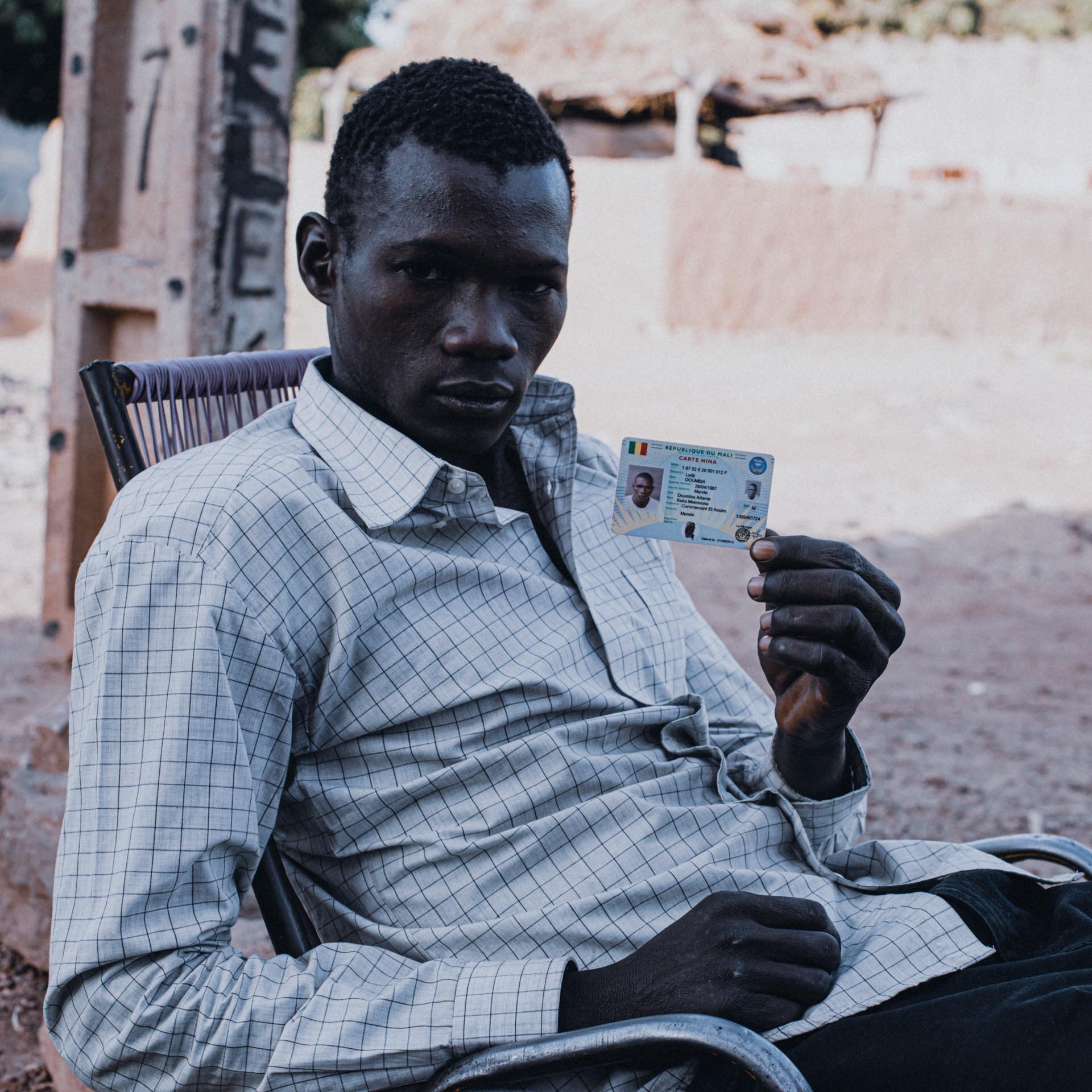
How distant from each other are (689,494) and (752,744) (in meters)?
0.54

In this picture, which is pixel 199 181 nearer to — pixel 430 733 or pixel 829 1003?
pixel 430 733

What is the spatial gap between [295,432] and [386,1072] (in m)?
0.82

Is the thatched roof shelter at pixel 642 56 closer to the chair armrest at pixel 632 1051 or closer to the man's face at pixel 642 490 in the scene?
the man's face at pixel 642 490

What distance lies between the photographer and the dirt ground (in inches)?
164

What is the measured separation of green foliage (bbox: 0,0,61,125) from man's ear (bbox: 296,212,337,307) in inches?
578

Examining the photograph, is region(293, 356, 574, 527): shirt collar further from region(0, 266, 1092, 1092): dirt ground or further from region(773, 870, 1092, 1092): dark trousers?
region(0, 266, 1092, 1092): dirt ground

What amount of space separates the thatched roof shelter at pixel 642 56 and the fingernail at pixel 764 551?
53.9 feet

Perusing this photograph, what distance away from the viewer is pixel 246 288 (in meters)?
3.60

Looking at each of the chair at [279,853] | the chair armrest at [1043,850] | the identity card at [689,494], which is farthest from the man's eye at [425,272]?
the chair armrest at [1043,850]

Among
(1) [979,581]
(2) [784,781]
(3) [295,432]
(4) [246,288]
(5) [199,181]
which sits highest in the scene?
(5) [199,181]

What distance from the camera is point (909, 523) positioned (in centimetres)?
802

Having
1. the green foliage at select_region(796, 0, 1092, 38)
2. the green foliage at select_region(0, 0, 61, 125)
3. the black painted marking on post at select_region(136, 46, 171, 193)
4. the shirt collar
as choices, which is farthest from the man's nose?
the green foliage at select_region(796, 0, 1092, 38)

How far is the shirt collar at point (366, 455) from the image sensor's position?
4.92 feet

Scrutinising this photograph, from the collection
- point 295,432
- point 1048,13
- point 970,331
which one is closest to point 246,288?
point 295,432
